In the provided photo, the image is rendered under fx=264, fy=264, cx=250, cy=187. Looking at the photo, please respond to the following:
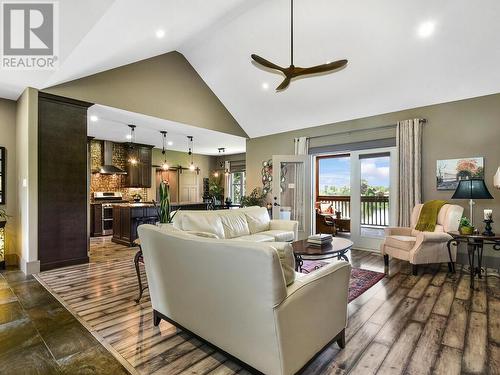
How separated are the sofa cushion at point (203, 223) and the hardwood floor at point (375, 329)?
1006 mm

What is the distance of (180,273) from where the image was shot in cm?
191

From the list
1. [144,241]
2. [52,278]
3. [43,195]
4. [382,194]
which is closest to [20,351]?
[144,241]

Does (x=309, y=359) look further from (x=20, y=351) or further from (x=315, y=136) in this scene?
(x=315, y=136)

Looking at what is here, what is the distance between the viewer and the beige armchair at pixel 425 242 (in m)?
→ 3.73

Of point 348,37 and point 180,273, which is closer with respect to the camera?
point 180,273

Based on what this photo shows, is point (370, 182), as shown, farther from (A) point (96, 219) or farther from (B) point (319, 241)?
(A) point (96, 219)

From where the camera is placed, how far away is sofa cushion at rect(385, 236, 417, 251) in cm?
392

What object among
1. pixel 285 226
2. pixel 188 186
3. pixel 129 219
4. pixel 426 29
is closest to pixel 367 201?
pixel 285 226

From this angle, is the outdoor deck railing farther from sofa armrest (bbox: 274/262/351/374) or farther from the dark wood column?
the dark wood column

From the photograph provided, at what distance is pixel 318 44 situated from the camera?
4.25m

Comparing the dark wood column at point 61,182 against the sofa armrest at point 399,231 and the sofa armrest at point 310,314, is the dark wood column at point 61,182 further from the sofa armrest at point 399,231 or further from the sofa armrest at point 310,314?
the sofa armrest at point 399,231

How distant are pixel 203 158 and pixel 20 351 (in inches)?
361

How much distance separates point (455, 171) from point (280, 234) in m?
3.10

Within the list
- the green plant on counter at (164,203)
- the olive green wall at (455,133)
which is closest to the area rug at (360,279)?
the olive green wall at (455,133)
